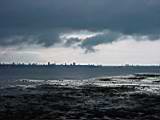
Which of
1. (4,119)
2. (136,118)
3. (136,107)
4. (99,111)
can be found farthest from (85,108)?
(4,119)

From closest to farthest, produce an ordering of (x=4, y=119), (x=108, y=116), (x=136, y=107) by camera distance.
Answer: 1. (x=4, y=119)
2. (x=108, y=116)
3. (x=136, y=107)

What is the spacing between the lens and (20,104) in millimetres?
42750

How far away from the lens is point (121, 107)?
40.7 m

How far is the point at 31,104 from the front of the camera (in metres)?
42.8

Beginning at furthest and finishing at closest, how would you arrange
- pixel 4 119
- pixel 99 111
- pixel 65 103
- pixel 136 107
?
pixel 65 103
pixel 136 107
pixel 99 111
pixel 4 119

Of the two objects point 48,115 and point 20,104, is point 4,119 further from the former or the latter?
point 20,104

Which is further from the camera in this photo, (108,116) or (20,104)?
(20,104)

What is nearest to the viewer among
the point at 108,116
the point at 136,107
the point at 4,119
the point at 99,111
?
the point at 4,119

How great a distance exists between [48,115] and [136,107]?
412 inches

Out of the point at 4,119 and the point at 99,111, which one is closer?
the point at 4,119

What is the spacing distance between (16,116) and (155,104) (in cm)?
1658

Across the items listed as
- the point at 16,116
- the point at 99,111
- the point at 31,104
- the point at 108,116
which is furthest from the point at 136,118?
the point at 31,104

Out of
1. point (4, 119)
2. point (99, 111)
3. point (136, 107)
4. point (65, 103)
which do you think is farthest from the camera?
point (65, 103)

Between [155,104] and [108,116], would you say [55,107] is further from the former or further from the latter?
[155,104]
